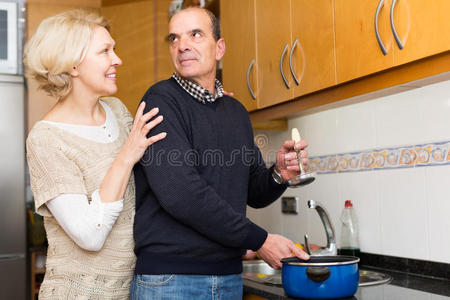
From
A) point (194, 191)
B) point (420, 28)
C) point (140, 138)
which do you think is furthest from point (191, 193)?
point (420, 28)

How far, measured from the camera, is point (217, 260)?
1.26 metres

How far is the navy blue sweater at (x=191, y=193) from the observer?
1162mm

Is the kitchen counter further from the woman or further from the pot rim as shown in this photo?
the woman

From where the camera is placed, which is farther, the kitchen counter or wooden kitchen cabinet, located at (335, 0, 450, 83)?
the kitchen counter

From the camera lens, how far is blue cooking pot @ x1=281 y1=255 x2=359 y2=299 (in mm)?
1294

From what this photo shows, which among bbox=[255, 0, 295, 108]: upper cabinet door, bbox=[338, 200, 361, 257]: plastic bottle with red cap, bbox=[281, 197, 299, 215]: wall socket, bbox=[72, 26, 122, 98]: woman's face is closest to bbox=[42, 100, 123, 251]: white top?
bbox=[72, 26, 122, 98]: woman's face

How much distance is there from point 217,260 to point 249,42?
1.29m

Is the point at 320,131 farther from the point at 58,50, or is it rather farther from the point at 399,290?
the point at 58,50

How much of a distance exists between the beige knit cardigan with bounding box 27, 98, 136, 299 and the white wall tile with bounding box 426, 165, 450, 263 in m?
1.02

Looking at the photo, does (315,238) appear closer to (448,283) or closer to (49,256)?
(448,283)

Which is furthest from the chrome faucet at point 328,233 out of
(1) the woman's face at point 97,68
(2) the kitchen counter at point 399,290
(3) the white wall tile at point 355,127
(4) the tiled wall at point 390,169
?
(1) the woman's face at point 97,68

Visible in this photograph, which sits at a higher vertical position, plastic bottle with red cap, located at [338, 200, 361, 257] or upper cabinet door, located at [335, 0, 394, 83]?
upper cabinet door, located at [335, 0, 394, 83]

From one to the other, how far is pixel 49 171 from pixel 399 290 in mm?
1057

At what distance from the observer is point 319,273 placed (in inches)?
50.8
